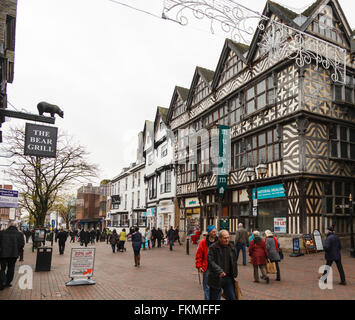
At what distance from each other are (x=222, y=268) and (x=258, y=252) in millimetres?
5000

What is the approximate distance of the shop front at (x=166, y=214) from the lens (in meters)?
35.2

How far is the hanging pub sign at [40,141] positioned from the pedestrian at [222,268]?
637cm

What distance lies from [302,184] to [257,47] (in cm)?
992

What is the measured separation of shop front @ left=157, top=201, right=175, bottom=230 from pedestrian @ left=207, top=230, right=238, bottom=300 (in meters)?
28.9

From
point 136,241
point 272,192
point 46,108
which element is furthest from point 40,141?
point 272,192

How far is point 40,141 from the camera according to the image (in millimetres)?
10375

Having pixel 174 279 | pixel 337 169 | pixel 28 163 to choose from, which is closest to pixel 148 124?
pixel 28 163

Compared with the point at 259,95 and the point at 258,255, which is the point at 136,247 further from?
the point at 259,95

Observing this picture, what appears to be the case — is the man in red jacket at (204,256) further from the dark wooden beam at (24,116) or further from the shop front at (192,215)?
the shop front at (192,215)

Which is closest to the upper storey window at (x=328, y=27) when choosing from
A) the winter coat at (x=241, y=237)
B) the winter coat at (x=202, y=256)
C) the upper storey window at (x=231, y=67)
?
the upper storey window at (x=231, y=67)

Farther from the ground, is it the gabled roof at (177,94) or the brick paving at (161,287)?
the gabled roof at (177,94)

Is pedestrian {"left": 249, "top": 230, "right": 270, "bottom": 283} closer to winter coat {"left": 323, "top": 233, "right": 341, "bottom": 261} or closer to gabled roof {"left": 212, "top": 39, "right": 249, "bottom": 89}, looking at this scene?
winter coat {"left": 323, "top": 233, "right": 341, "bottom": 261}
